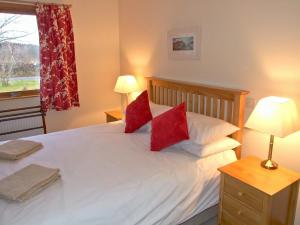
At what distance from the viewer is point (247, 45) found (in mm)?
2117

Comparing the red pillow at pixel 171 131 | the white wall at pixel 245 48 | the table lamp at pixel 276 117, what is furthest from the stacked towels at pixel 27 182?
the white wall at pixel 245 48

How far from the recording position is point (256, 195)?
1646mm

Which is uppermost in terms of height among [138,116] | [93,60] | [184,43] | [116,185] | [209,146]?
[184,43]

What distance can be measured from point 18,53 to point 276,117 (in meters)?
3.01

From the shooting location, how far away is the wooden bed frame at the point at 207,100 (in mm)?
2119

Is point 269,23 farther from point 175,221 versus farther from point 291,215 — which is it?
point 175,221

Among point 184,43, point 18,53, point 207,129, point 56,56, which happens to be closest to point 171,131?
point 207,129

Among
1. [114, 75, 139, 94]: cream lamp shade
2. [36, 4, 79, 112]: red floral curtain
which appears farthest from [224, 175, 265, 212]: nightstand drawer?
[36, 4, 79, 112]: red floral curtain

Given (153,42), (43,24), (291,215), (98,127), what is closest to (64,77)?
(43,24)

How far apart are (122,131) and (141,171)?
3.13 ft

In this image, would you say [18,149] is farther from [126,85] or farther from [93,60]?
[93,60]

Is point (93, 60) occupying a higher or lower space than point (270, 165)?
higher

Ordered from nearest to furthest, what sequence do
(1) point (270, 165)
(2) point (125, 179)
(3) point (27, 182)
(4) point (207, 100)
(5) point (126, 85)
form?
(3) point (27, 182) < (2) point (125, 179) < (1) point (270, 165) < (4) point (207, 100) < (5) point (126, 85)

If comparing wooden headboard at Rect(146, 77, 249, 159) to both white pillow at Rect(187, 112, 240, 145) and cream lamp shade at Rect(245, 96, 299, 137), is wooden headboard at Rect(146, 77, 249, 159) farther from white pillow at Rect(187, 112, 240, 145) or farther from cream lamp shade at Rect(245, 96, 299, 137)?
cream lamp shade at Rect(245, 96, 299, 137)
